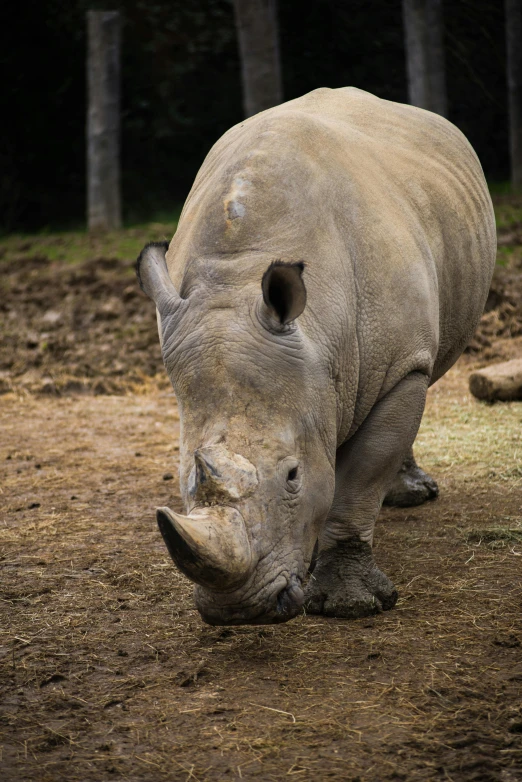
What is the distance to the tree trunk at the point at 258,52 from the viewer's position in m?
12.1

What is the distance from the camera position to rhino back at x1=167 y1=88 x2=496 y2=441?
4141 mm

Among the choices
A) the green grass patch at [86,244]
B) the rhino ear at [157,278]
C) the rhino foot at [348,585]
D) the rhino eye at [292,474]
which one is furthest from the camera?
the green grass patch at [86,244]

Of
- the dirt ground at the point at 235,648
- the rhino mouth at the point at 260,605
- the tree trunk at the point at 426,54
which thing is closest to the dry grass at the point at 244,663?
the dirt ground at the point at 235,648

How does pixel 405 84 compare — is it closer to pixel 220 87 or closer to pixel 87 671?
pixel 220 87

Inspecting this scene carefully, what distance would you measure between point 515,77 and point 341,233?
11934 mm

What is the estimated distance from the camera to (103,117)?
15.8 metres

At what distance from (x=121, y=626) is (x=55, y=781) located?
130 cm

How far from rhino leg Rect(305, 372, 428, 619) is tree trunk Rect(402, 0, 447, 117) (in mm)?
10770

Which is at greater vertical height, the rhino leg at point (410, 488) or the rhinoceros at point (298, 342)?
the rhinoceros at point (298, 342)

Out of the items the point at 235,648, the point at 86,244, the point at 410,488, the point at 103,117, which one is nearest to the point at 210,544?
the point at 235,648

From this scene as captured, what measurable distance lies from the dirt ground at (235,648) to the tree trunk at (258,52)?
6.08 m

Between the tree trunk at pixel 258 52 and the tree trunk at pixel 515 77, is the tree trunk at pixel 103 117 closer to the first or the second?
the tree trunk at pixel 258 52

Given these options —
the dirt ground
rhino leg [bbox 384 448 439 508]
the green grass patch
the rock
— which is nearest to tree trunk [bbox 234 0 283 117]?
the green grass patch

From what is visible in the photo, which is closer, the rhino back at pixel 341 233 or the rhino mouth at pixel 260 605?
the rhino mouth at pixel 260 605
